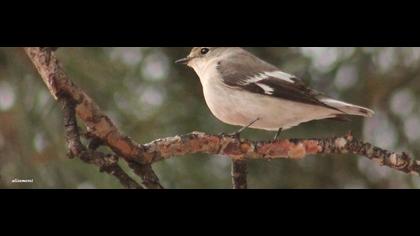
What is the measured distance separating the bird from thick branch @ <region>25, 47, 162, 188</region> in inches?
15.2

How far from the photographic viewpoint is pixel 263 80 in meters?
2.86

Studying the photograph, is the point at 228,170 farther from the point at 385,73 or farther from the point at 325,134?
the point at 385,73

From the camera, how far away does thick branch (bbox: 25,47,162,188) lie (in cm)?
246

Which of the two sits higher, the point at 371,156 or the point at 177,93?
the point at 177,93

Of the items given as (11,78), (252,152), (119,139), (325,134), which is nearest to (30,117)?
(11,78)

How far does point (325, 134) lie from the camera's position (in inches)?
130

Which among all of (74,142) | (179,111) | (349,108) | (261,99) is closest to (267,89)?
(261,99)

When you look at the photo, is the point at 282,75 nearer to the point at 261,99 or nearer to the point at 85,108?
the point at 261,99

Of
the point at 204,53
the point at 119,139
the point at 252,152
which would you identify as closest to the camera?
the point at 119,139

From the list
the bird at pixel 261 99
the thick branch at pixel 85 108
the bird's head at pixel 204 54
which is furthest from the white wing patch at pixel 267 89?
the thick branch at pixel 85 108

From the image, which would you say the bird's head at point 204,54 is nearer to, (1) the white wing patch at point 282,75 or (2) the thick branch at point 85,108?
(1) the white wing patch at point 282,75

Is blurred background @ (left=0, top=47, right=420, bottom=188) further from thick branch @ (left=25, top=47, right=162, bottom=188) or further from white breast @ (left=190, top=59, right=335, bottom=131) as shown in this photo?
thick branch @ (left=25, top=47, right=162, bottom=188)

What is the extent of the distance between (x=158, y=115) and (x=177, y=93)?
0.43ft

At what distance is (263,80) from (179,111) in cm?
59
